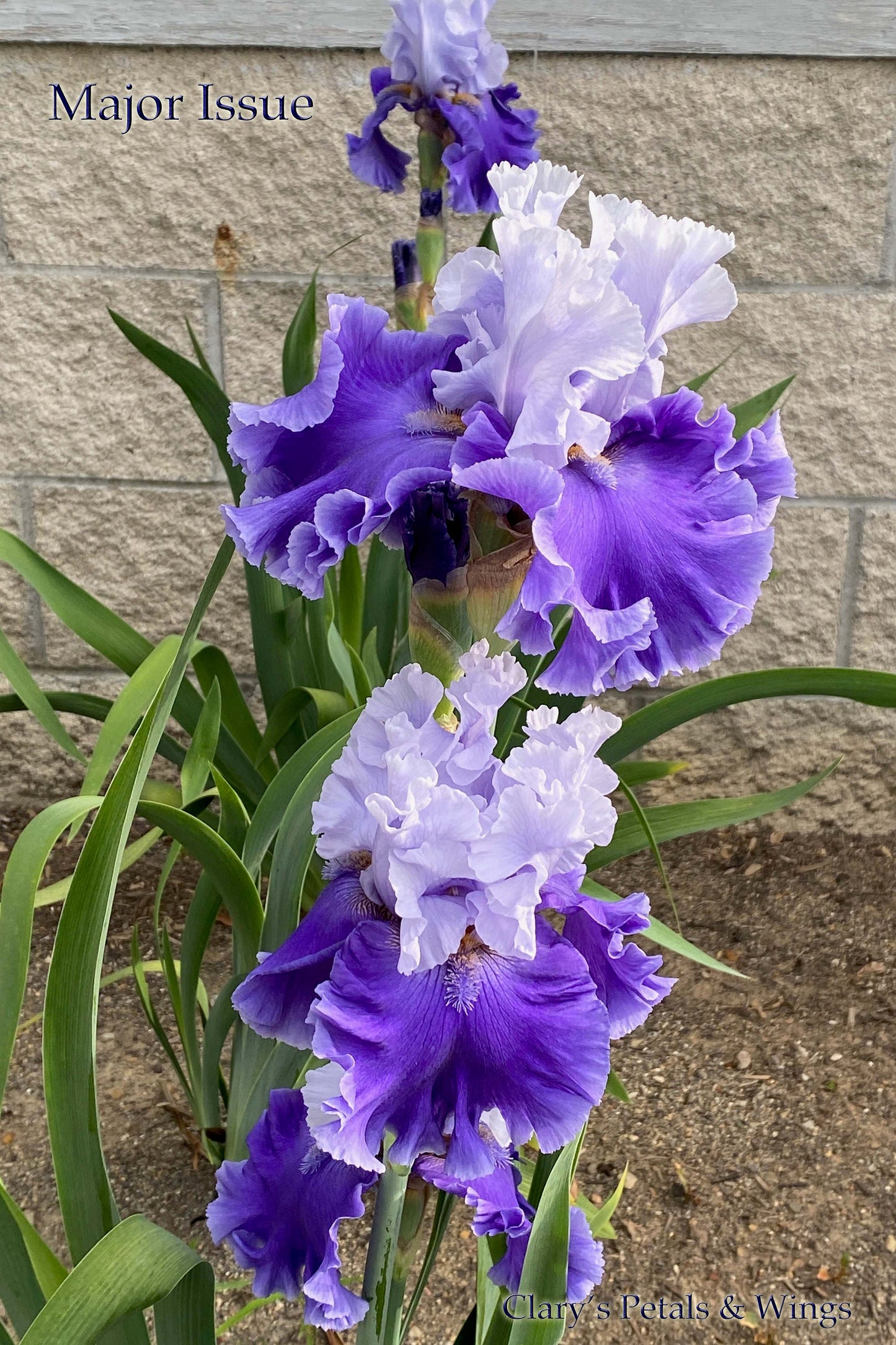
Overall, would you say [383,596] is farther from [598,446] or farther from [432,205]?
[598,446]

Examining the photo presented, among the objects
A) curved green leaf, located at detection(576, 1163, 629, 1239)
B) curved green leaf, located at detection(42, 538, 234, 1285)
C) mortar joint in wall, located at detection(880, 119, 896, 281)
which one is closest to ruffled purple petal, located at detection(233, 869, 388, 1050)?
curved green leaf, located at detection(42, 538, 234, 1285)

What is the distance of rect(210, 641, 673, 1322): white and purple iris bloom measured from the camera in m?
0.47

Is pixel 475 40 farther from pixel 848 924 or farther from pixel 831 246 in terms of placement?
pixel 848 924

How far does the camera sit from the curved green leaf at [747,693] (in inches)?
35.6

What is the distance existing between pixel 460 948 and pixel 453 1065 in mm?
55

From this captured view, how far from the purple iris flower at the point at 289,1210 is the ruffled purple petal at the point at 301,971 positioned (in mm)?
50

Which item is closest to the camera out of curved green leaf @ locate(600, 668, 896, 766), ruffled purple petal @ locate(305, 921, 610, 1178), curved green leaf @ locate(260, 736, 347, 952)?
ruffled purple petal @ locate(305, 921, 610, 1178)

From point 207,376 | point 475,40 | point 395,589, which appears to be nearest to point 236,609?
point 395,589

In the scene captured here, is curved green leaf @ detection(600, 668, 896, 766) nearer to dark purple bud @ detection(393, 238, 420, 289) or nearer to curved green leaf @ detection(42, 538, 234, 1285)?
dark purple bud @ detection(393, 238, 420, 289)

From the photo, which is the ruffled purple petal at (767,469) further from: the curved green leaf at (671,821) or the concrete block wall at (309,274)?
the concrete block wall at (309,274)

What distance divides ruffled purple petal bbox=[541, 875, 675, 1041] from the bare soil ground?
639 millimetres

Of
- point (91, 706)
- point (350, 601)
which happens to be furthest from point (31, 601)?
point (350, 601)

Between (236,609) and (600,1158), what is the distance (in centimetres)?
105

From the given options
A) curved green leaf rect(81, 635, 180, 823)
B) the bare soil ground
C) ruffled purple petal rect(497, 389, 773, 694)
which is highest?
ruffled purple petal rect(497, 389, 773, 694)
